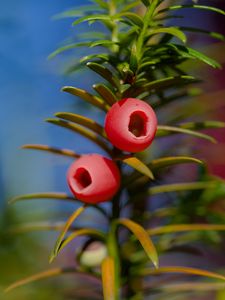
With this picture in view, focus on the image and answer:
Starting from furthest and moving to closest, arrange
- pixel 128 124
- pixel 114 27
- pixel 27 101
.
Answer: pixel 27 101 → pixel 114 27 → pixel 128 124

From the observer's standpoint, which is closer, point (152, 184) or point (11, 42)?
point (152, 184)

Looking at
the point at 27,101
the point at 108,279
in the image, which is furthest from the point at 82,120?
the point at 27,101

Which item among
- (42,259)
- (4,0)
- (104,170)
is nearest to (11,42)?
(4,0)

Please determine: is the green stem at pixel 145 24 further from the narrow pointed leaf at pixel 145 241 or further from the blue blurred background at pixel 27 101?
the blue blurred background at pixel 27 101

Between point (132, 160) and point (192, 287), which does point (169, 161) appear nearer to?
point (132, 160)

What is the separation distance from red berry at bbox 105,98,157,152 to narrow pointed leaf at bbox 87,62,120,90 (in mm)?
37

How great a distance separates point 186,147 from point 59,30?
1.31 feet

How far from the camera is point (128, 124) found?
1.23ft

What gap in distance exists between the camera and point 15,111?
829mm

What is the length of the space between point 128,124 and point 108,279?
14 cm

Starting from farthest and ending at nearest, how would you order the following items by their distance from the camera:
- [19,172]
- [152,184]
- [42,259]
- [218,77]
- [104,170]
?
[218,77], [19,172], [42,259], [152,184], [104,170]

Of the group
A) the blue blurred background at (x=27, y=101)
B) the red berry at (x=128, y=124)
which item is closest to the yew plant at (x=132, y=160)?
the red berry at (x=128, y=124)

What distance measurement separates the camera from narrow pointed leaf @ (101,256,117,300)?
39cm

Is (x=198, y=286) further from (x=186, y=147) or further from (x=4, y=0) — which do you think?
(x=4, y=0)
